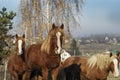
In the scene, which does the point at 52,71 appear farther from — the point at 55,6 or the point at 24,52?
the point at 55,6

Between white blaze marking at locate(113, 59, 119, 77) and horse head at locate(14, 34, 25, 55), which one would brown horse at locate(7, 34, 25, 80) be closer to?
horse head at locate(14, 34, 25, 55)

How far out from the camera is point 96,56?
1305 centimetres

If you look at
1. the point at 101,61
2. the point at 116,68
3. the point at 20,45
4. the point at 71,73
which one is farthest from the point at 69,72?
the point at 20,45

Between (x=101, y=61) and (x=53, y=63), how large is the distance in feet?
9.92

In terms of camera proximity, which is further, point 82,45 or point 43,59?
point 82,45

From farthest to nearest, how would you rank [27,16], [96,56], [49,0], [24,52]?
1. [27,16]
2. [49,0]
3. [96,56]
4. [24,52]

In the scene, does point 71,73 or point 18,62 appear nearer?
point 18,62

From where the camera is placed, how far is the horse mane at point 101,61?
1242cm

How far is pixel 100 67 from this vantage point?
12562 millimetres

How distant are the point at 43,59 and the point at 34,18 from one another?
6.20m

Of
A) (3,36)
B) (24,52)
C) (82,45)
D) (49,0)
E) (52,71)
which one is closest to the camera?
(52,71)

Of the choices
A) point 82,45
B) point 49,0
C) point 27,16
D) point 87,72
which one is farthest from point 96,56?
point 82,45

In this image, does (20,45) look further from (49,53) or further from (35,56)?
(49,53)

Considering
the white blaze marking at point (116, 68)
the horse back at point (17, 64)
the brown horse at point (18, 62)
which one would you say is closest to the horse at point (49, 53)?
the brown horse at point (18, 62)
